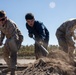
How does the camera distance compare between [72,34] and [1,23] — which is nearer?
[1,23]

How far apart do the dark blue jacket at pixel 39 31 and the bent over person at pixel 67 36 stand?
0.70m

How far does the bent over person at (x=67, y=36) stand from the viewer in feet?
34.8

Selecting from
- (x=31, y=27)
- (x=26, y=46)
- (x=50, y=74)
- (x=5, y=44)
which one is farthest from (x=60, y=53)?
(x=26, y=46)

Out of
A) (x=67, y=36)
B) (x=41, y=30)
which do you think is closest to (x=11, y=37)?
(x=41, y=30)

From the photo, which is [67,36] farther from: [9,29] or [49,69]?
[49,69]

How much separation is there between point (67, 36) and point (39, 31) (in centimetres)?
97

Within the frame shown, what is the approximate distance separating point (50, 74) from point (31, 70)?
0.86 metres

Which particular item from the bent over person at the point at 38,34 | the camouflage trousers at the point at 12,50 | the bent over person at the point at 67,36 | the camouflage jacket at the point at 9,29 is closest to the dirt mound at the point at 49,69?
the camouflage trousers at the point at 12,50

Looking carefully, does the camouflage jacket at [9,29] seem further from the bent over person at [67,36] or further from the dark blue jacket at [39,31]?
the bent over person at [67,36]

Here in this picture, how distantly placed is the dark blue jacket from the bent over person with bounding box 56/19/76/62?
0.70 m

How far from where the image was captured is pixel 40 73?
25.4 ft

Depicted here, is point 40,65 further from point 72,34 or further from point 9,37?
point 72,34

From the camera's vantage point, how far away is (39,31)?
10.3 meters

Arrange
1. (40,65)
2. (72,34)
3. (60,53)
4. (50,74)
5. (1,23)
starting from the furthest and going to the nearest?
(72,34) < (60,53) < (1,23) < (40,65) < (50,74)
